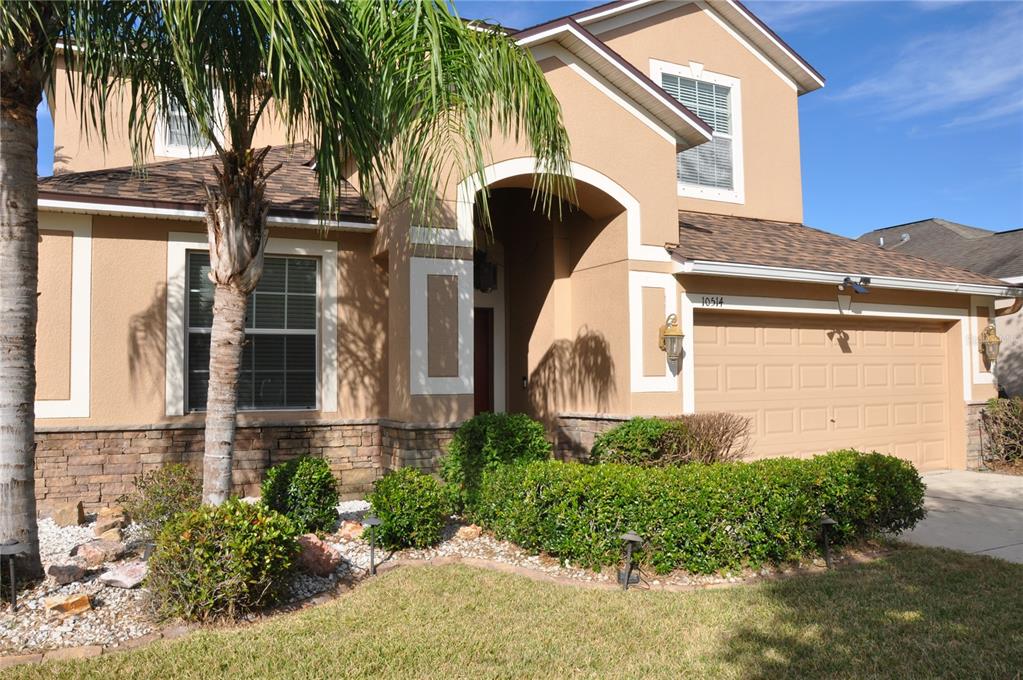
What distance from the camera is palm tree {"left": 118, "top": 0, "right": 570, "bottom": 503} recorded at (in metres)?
5.41

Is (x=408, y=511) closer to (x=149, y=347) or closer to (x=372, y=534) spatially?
(x=372, y=534)

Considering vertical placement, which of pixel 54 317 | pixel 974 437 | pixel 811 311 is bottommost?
pixel 974 437

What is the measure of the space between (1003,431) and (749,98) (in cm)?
748

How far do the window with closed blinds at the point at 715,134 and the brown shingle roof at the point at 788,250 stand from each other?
75cm

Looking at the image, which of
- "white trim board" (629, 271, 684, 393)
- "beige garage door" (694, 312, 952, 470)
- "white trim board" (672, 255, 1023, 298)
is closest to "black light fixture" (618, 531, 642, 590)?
"white trim board" (629, 271, 684, 393)

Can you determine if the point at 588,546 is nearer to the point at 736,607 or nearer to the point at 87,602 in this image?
the point at 736,607

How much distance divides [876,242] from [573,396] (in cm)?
1748

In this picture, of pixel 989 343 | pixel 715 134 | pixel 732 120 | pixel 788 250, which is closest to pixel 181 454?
pixel 788 250

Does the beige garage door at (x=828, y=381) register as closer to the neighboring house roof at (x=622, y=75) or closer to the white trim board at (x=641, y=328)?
the white trim board at (x=641, y=328)

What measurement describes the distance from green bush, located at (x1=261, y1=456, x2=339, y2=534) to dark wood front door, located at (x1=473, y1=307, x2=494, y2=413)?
5.32 m

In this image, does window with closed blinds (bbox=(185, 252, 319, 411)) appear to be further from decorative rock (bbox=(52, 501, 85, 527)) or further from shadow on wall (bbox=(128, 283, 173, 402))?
decorative rock (bbox=(52, 501, 85, 527))

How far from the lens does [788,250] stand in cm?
1198

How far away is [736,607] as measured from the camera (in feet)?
17.8

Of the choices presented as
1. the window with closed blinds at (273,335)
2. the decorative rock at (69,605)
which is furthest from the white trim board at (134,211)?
the decorative rock at (69,605)
